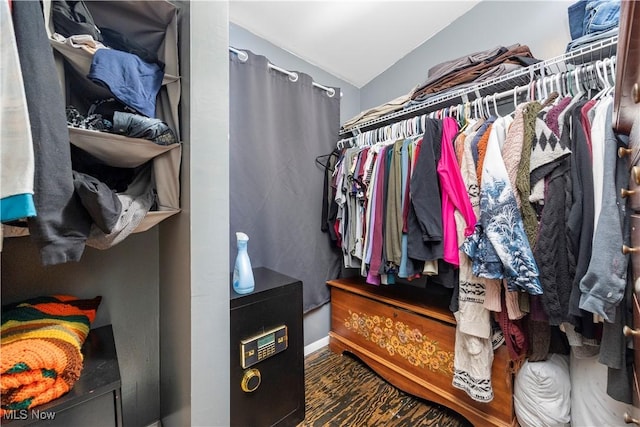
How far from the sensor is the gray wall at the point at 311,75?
63.7 inches

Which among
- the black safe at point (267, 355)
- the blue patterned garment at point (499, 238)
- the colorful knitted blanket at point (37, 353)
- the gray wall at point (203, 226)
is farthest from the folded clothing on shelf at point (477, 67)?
the colorful knitted blanket at point (37, 353)

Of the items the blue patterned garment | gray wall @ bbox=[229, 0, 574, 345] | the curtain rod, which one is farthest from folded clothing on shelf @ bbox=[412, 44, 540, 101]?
the curtain rod

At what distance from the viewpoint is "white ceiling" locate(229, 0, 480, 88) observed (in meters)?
1.52

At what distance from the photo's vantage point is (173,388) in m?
0.98

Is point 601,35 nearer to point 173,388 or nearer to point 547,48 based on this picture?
point 547,48

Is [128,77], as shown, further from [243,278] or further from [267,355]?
[267,355]

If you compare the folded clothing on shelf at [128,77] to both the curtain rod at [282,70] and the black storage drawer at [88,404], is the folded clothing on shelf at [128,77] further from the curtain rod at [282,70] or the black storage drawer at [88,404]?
the black storage drawer at [88,404]

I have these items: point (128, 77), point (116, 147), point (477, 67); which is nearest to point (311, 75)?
point (477, 67)

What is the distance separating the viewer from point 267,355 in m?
1.09

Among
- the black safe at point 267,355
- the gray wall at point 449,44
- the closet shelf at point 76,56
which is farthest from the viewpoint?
the gray wall at point 449,44

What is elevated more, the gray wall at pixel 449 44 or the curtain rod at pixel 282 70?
the gray wall at pixel 449 44

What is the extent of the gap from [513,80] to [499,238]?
0.83 m

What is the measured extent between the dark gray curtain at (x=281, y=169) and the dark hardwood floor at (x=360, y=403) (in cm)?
46

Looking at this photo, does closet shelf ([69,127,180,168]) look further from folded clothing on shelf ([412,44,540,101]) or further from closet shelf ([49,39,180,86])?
folded clothing on shelf ([412,44,540,101])
